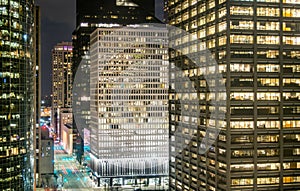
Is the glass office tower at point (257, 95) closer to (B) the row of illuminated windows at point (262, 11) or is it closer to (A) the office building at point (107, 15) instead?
(B) the row of illuminated windows at point (262, 11)

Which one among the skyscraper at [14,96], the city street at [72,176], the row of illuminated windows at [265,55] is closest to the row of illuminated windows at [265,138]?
the row of illuminated windows at [265,55]

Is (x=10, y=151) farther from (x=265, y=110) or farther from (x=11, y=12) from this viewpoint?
(x=265, y=110)

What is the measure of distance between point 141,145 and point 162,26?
36152 mm

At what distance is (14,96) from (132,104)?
67.9 m

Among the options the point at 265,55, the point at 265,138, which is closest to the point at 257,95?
the point at 265,55

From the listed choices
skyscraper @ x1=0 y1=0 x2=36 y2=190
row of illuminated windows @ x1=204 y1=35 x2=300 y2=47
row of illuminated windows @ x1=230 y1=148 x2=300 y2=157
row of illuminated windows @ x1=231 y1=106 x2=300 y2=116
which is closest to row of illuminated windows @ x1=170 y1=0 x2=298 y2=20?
row of illuminated windows @ x1=204 y1=35 x2=300 y2=47

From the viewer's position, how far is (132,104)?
478ft

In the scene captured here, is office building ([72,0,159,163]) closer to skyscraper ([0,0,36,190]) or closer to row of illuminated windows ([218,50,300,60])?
row of illuminated windows ([218,50,300,60])

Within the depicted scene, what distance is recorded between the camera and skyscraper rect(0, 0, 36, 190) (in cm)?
7712

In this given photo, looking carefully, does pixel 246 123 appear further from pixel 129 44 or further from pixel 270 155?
pixel 129 44

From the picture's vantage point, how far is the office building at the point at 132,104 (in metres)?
145

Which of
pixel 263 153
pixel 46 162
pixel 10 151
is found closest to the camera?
pixel 10 151

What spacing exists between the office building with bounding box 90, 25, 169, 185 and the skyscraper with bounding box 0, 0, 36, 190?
199ft

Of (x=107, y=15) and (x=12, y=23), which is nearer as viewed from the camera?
(x=12, y=23)
